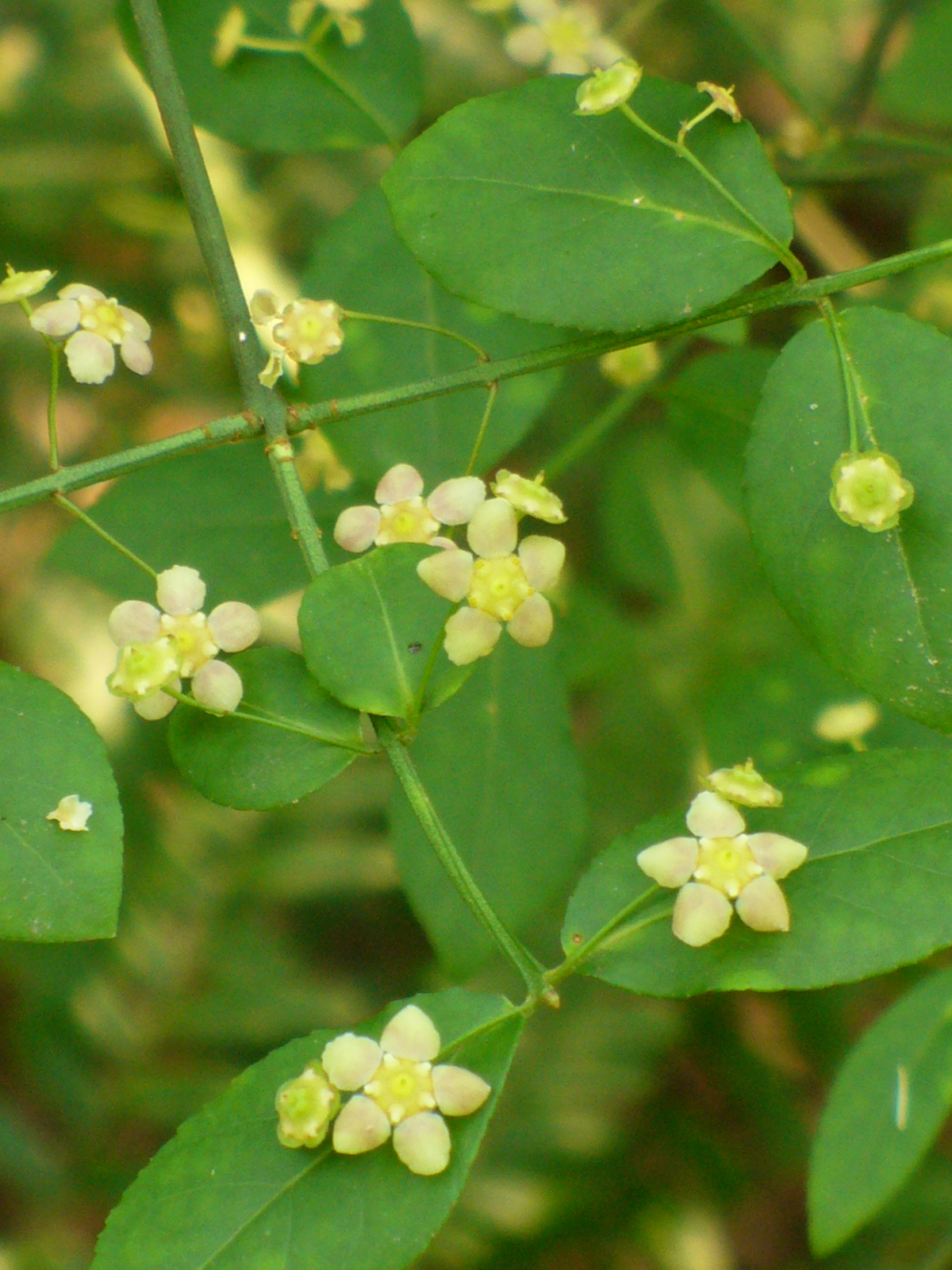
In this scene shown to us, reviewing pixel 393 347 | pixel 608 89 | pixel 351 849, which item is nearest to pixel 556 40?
pixel 393 347

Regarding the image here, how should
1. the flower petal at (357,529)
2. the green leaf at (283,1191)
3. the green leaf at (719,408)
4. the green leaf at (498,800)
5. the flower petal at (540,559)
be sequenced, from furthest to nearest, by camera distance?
the green leaf at (719,408) < the green leaf at (498,800) < the flower petal at (357,529) < the flower petal at (540,559) < the green leaf at (283,1191)

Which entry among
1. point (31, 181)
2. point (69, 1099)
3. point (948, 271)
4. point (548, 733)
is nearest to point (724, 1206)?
point (69, 1099)

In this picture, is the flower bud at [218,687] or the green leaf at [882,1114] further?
the green leaf at [882,1114]

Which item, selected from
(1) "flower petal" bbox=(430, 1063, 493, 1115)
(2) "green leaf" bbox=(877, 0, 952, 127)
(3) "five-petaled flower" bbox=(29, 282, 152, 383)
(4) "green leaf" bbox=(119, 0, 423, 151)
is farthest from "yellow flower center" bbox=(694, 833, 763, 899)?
(2) "green leaf" bbox=(877, 0, 952, 127)

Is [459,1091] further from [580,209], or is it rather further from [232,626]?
[580,209]

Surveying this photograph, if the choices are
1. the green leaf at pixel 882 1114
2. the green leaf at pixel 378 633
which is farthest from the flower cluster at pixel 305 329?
the green leaf at pixel 882 1114

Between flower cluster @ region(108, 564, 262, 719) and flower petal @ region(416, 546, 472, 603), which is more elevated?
flower petal @ region(416, 546, 472, 603)

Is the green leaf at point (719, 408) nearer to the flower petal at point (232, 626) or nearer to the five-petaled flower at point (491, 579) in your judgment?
the five-petaled flower at point (491, 579)

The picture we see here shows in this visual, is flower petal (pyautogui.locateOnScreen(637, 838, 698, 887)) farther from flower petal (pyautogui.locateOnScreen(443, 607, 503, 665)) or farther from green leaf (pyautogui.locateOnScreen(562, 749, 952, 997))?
flower petal (pyautogui.locateOnScreen(443, 607, 503, 665))
